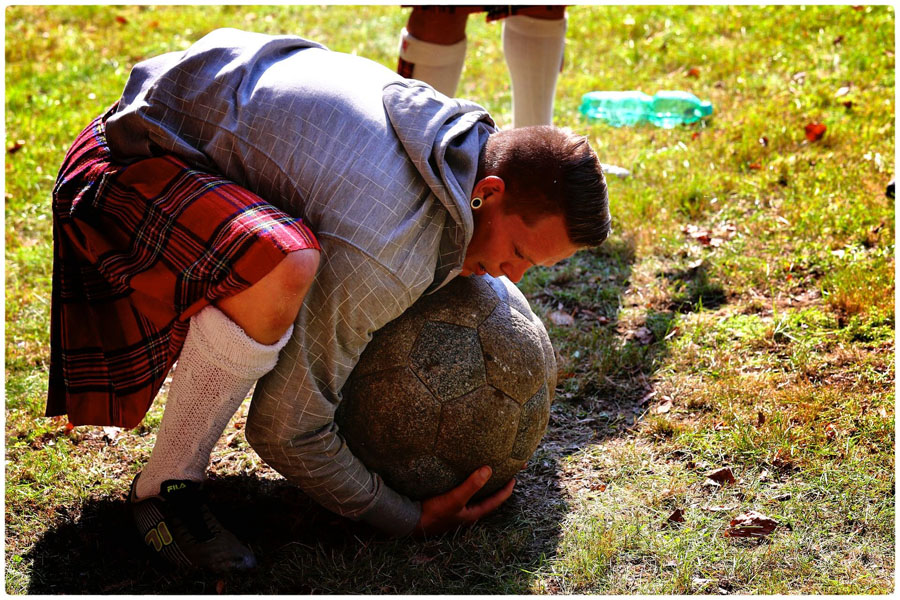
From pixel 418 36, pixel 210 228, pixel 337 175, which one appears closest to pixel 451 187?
pixel 337 175

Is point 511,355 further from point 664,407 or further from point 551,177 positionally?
point 664,407

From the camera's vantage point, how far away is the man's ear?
113 inches

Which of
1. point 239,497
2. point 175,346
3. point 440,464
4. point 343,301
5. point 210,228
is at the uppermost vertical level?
point 210,228

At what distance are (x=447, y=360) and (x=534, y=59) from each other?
300cm

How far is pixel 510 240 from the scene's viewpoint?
2.96 m

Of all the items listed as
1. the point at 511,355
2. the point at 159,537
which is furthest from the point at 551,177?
the point at 159,537

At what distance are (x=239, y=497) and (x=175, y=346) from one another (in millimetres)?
774

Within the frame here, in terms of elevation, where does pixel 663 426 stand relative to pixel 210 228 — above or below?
below

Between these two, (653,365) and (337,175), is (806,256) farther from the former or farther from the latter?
(337,175)

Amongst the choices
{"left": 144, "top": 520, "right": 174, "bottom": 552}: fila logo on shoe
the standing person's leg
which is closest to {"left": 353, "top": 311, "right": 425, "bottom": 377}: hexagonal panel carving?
{"left": 144, "top": 520, "right": 174, "bottom": 552}: fila logo on shoe

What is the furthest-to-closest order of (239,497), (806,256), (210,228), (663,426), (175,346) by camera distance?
1. (806,256)
2. (663,426)
3. (239,497)
4. (175,346)
5. (210,228)

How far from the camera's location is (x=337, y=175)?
275 centimetres

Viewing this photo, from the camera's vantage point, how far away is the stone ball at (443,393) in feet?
10.1

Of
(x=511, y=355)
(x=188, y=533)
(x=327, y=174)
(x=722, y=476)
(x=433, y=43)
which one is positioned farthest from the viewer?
(x=433, y=43)
